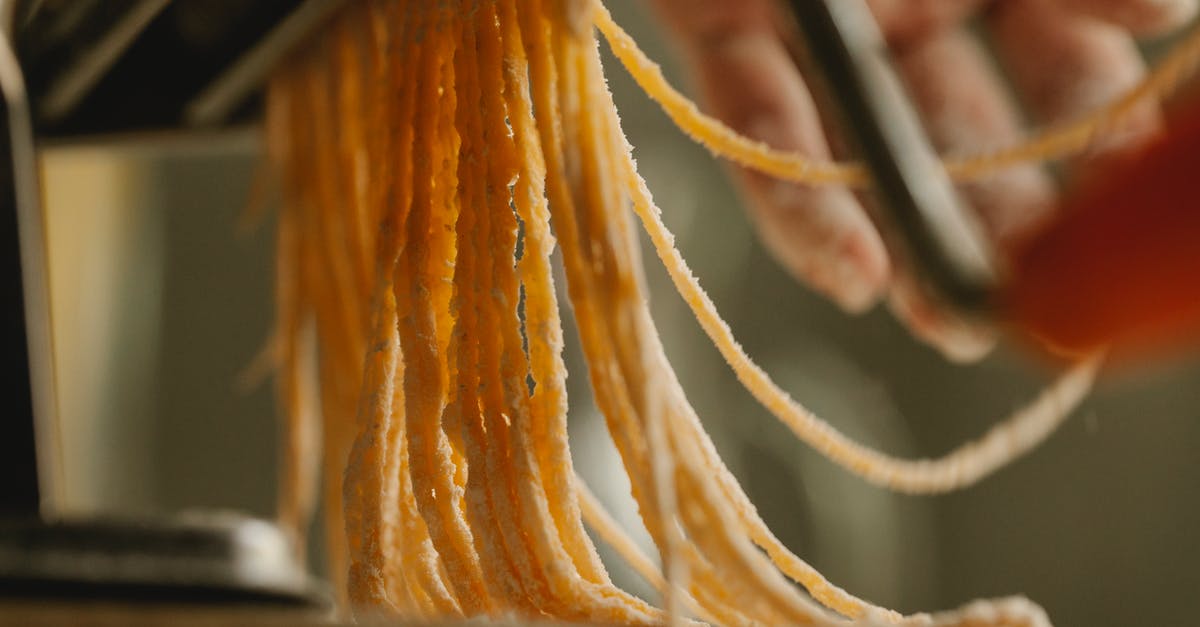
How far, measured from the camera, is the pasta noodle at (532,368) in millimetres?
385

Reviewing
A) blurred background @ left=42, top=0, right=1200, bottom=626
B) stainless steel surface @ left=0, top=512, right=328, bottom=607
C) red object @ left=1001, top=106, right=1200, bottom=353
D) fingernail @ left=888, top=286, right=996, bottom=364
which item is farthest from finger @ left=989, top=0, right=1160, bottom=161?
blurred background @ left=42, top=0, right=1200, bottom=626

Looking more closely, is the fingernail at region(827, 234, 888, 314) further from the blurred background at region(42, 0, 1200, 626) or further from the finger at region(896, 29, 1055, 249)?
the blurred background at region(42, 0, 1200, 626)

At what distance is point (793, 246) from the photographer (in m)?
0.50

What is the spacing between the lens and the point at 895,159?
29 centimetres

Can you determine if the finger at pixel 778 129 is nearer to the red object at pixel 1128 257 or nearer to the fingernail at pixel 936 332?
the fingernail at pixel 936 332

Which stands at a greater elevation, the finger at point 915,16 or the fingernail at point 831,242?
the finger at point 915,16

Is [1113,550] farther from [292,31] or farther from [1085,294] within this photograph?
[1085,294]

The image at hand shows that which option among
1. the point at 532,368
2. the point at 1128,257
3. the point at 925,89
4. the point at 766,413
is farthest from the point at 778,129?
the point at 766,413

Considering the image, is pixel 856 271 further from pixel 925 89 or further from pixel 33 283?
pixel 33 283

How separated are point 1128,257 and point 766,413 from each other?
1.51m

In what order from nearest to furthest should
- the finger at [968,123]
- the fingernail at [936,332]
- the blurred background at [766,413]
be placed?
the fingernail at [936,332]
the finger at [968,123]
the blurred background at [766,413]

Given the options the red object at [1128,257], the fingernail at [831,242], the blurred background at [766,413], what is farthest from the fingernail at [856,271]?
the blurred background at [766,413]

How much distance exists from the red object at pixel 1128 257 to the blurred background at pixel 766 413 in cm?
98

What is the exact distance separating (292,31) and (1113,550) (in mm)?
1529
